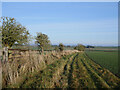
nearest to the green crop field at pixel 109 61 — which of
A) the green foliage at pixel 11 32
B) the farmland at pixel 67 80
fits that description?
the farmland at pixel 67 80

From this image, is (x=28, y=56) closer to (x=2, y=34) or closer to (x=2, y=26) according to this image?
(x=2, y=34)

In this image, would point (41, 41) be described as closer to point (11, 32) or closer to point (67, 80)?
point (11, 32)

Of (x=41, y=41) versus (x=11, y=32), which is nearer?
(x=11, y=32)

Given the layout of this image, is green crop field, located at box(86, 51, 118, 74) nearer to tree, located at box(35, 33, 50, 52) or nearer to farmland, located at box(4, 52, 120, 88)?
farmland, located at box(4, 52, 120, 88)

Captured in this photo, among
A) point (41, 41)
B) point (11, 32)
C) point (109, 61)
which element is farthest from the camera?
point (41, 41)

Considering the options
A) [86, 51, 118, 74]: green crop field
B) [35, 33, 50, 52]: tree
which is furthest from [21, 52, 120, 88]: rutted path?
[35, 33, 50, 52]: tree

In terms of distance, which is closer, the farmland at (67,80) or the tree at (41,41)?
the farmland at (67,80)

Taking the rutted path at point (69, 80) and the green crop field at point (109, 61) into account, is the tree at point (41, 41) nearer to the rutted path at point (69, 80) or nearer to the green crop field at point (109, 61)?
the green crop field at point (109, 61)

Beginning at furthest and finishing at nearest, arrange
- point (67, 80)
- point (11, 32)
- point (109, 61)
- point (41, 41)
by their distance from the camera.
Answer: point (41, 41), point (109, 61), point (11, 32), point (67, 80)

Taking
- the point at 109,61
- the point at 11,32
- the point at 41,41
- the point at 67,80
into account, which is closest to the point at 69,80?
the point at 67,80

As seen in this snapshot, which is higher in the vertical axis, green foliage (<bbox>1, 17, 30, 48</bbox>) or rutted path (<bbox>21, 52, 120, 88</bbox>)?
green foliage (<bbox>1, 17, 30, 48</bbox>)

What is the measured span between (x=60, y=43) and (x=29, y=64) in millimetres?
49435

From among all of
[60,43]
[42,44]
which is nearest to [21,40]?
[42,44]

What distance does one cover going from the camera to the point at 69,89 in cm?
599
